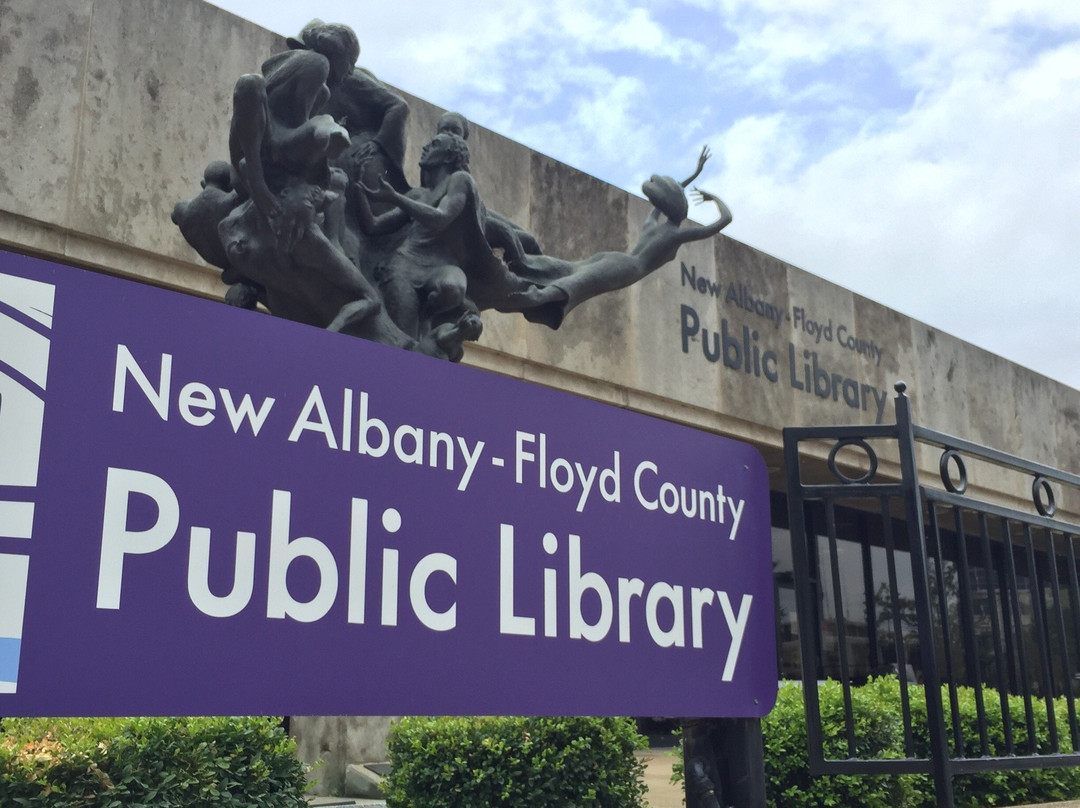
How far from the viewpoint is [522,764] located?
5.95 metres

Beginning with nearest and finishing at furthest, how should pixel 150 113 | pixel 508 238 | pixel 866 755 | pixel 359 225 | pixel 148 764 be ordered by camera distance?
pixel 359 225 < pixel 508 238 < pixel 148 764 < pixel 866 755 < pixel 150 113

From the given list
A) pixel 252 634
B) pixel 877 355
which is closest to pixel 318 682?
pixel 252 634

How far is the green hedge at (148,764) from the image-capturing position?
175 inches

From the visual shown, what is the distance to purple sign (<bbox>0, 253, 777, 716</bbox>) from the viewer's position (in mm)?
1216

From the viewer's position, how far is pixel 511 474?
5.51ft

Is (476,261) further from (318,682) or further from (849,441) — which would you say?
(318,682)

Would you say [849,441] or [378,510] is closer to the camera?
[378,510]

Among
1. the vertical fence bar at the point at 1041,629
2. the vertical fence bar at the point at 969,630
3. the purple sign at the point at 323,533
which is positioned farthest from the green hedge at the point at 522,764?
the purple sign at the point at 323,533

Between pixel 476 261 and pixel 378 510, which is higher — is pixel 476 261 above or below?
above

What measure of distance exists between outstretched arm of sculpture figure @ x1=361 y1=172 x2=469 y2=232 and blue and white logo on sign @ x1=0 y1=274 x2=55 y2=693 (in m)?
1.54

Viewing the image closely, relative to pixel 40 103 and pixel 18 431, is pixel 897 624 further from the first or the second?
pixel 40 103

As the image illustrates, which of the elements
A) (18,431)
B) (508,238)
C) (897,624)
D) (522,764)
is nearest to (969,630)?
(897,624)

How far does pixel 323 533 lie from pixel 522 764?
4.83 meters

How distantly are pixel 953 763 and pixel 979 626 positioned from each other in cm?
1673
